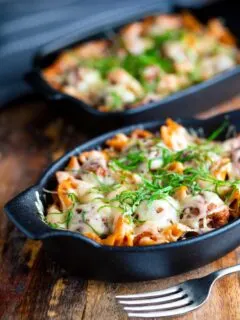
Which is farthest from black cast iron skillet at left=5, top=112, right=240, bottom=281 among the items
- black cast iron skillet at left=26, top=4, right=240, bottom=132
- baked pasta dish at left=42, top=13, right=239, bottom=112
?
Answer: baked pasta dish at left=42, top=13, right=239, bottom=112

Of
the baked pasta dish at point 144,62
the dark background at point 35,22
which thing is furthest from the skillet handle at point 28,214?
the dark background at point 35,22

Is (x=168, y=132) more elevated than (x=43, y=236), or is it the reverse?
(x=43, y=236)

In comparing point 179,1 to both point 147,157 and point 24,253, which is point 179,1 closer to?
point 147,157

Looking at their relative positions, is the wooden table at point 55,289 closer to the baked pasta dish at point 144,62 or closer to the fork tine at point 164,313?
the fork tine at point 164,313

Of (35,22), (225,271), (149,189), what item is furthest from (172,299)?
(35,22)

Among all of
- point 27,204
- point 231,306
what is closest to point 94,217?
point 27,204
